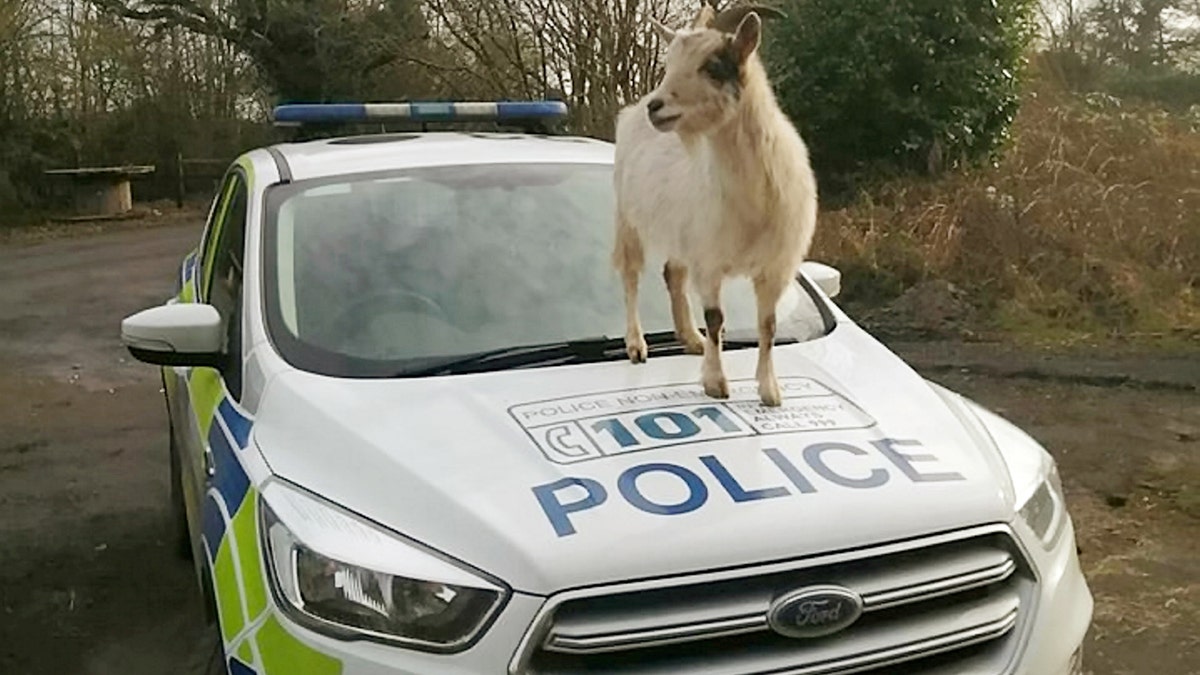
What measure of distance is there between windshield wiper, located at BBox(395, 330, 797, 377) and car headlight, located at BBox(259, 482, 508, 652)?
2.47ft

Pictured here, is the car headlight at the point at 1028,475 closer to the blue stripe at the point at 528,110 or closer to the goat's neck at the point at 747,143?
the goat's neck at the point at 747,143

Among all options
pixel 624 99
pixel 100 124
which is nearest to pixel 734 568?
pixel 624 99

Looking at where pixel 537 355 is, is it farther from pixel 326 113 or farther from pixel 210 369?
pixel 326 113

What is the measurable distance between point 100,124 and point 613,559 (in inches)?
936

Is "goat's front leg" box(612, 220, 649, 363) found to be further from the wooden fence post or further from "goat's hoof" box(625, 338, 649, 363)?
the wooden fence post

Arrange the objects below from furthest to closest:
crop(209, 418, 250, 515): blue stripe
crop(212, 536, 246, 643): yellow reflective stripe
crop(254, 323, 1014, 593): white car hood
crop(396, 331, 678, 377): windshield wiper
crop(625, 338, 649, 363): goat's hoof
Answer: crop(625, 338, 649, 363): goat's hoof, crop(396, 331, 678, 377): windshield wiper, crop(209, 418, 250, 515): blue stripe, crop(212, 536, 246, 643): yellow reflective stripe, crop(254, 323, 1014, 593): white car hood

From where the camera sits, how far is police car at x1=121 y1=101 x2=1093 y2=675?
2.39 meters

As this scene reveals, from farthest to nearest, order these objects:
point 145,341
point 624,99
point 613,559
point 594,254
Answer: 1. point 624,99
2. point 594,254
3. point 145,341
4. point 613,559

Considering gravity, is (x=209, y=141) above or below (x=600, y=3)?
below

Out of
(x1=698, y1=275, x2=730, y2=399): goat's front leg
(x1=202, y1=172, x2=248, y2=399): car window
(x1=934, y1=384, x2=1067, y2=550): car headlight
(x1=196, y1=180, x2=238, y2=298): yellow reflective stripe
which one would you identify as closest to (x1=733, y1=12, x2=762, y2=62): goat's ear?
(x1=698, y1=275, x2=730, y2=399): goat's front leg

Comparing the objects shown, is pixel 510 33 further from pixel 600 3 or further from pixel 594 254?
pixel 594 254

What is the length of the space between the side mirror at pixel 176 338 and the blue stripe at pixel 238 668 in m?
1.03

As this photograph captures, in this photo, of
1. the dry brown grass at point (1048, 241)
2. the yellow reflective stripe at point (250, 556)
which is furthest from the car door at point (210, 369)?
the dry brown grass at point (1048, 241)

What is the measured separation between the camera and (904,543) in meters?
2.54
